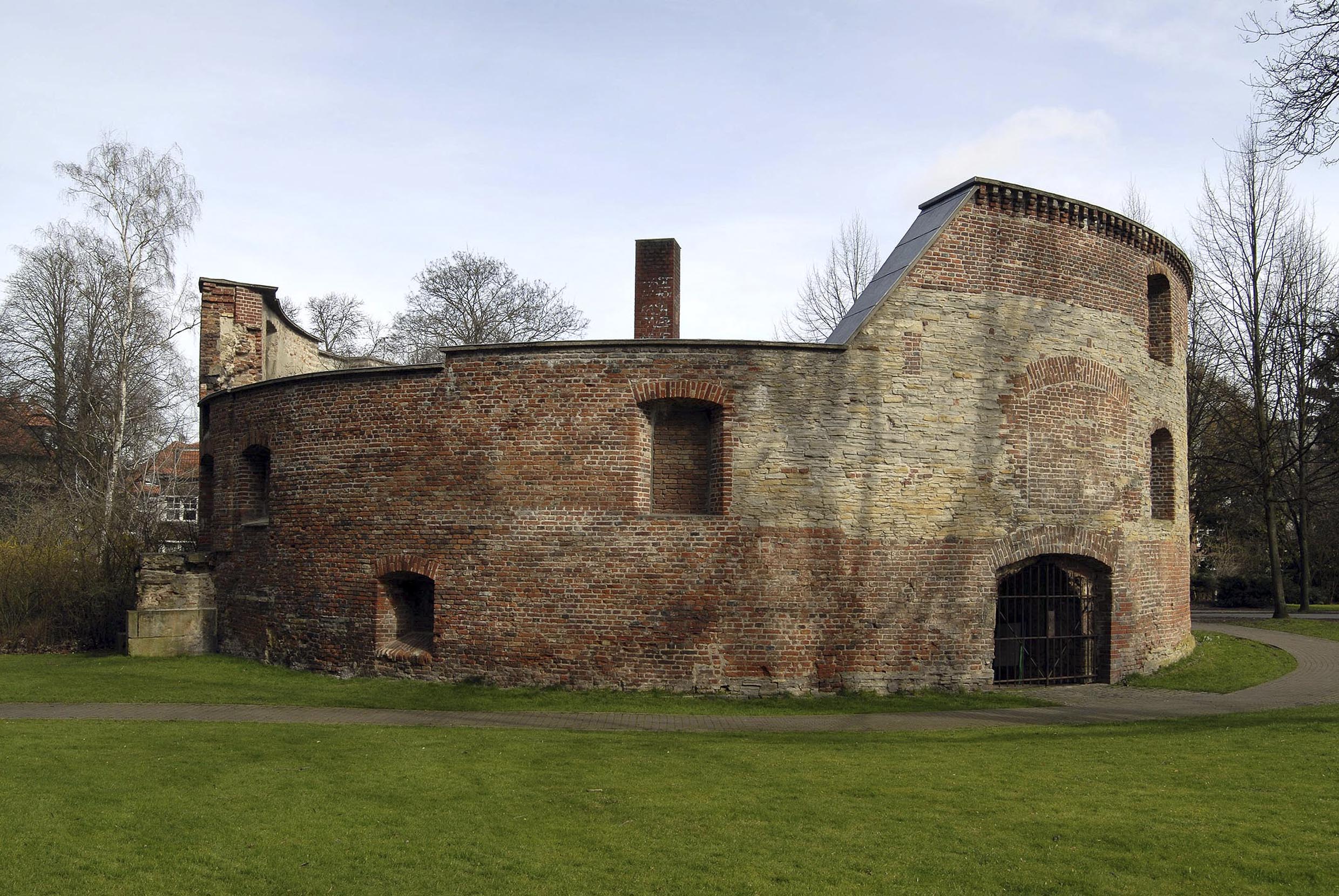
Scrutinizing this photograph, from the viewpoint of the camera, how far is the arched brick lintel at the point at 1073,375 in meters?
12.7

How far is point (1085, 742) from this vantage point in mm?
9148

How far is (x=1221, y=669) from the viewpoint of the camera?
14.8 meters

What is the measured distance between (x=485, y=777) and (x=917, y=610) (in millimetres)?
6300

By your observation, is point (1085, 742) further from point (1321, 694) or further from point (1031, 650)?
point (1321, 694)

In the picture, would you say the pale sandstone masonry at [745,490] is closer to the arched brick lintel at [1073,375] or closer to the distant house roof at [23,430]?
the arched brick lintel at [1073,375]

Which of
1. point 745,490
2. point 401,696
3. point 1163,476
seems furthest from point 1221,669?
point 401,696

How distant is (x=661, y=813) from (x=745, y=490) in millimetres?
5666

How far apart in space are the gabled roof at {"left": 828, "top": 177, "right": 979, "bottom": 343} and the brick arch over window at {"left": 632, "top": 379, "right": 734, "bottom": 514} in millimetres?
1968

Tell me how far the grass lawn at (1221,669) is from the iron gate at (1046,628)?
83 centimetres

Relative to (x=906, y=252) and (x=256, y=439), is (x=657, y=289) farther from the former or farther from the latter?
(x=256, y=439)

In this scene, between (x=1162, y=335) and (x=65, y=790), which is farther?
(x=1162, y=335)

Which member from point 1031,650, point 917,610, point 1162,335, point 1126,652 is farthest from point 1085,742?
point 1162,335

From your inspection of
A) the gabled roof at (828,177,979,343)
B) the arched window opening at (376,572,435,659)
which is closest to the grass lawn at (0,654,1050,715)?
the arched window opening at (376,572,435,659)

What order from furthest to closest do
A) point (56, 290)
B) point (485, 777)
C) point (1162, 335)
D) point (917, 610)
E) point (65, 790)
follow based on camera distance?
point (56, 290) < point (1162, 335) < point (917, 610) < point (485, 777) < point (65, 790)
